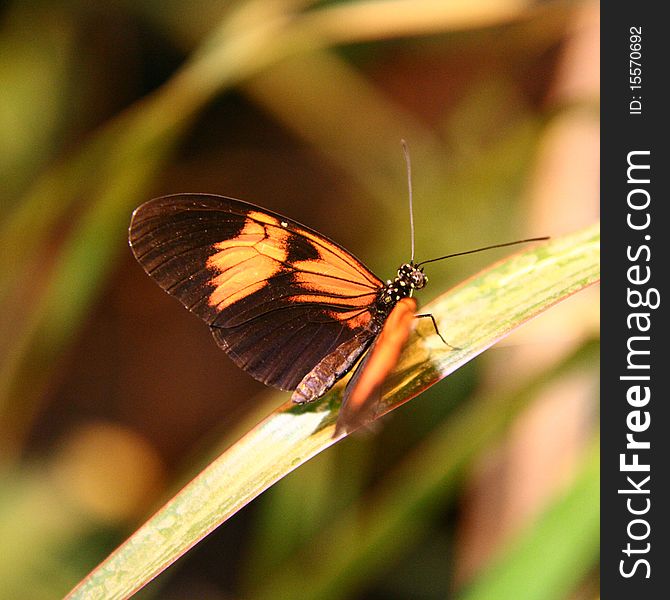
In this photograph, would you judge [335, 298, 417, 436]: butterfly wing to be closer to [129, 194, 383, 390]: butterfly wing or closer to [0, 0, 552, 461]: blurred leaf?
[129, 194, 383, 390]: butterfly wing

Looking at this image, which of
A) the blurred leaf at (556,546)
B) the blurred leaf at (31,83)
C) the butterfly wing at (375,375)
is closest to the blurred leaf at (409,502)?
the blurred leaf at (556,546)

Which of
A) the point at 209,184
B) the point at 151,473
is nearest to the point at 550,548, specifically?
Answer: the point at 151,473

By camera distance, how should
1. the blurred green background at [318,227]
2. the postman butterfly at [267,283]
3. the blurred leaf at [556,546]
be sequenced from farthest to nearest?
the blurred green background at [318,227]
the postman butterfly at [267,283]
the blurred leaf at [556,546]

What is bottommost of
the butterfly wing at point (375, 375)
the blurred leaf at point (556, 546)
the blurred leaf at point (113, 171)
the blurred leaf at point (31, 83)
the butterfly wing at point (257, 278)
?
the blurred leaf at point (556, 546)

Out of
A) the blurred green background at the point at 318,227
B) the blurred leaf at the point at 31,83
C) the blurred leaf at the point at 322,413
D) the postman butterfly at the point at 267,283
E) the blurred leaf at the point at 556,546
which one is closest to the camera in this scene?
the blurred leaf at the point at 322,413

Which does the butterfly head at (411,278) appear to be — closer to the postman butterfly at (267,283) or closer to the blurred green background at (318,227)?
the postman butterfly at (267,283)

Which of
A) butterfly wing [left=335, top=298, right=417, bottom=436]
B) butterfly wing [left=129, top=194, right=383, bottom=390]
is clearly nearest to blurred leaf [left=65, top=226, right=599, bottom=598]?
butterfly wing [left=335, top=298, right=417, bottom=436]

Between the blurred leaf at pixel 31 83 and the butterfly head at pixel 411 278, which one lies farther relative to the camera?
the blurred leaf at pixel 31 83
